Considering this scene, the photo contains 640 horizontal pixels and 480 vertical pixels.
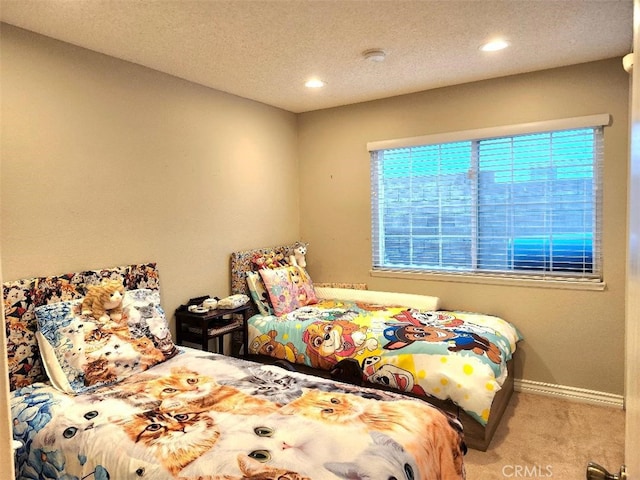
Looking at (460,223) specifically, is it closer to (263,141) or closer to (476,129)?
(476,129)

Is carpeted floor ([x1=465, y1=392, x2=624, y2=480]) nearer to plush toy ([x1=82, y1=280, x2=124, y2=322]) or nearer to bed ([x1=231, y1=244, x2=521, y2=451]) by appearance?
bed ([x1=231, y1=244, x2=521, y2=451])

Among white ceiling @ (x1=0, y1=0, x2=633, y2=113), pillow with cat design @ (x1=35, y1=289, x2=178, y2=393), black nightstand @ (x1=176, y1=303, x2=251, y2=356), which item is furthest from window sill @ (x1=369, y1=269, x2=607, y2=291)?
pillow with cat design @ (x1=35, y1=289, x2=178, y2=393)

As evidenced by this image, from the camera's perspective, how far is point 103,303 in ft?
8.11

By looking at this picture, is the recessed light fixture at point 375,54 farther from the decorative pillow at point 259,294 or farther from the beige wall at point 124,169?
the decorative pillow at point 259,294

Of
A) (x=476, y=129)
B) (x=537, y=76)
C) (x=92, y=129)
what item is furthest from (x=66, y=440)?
(x=537, y=76)

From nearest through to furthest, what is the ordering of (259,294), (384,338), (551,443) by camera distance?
1. (551,443)
2. (384,338)
3. (259,294)

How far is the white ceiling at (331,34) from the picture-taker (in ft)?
7.14

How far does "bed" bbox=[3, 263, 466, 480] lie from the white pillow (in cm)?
169

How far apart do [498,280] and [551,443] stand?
130 cm

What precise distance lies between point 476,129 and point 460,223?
82cm

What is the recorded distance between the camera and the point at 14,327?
223cm

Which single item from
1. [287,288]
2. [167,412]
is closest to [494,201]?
[287,288]

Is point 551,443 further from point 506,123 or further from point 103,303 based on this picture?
point 103,303

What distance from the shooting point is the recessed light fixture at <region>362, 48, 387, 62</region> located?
9.05 ft
